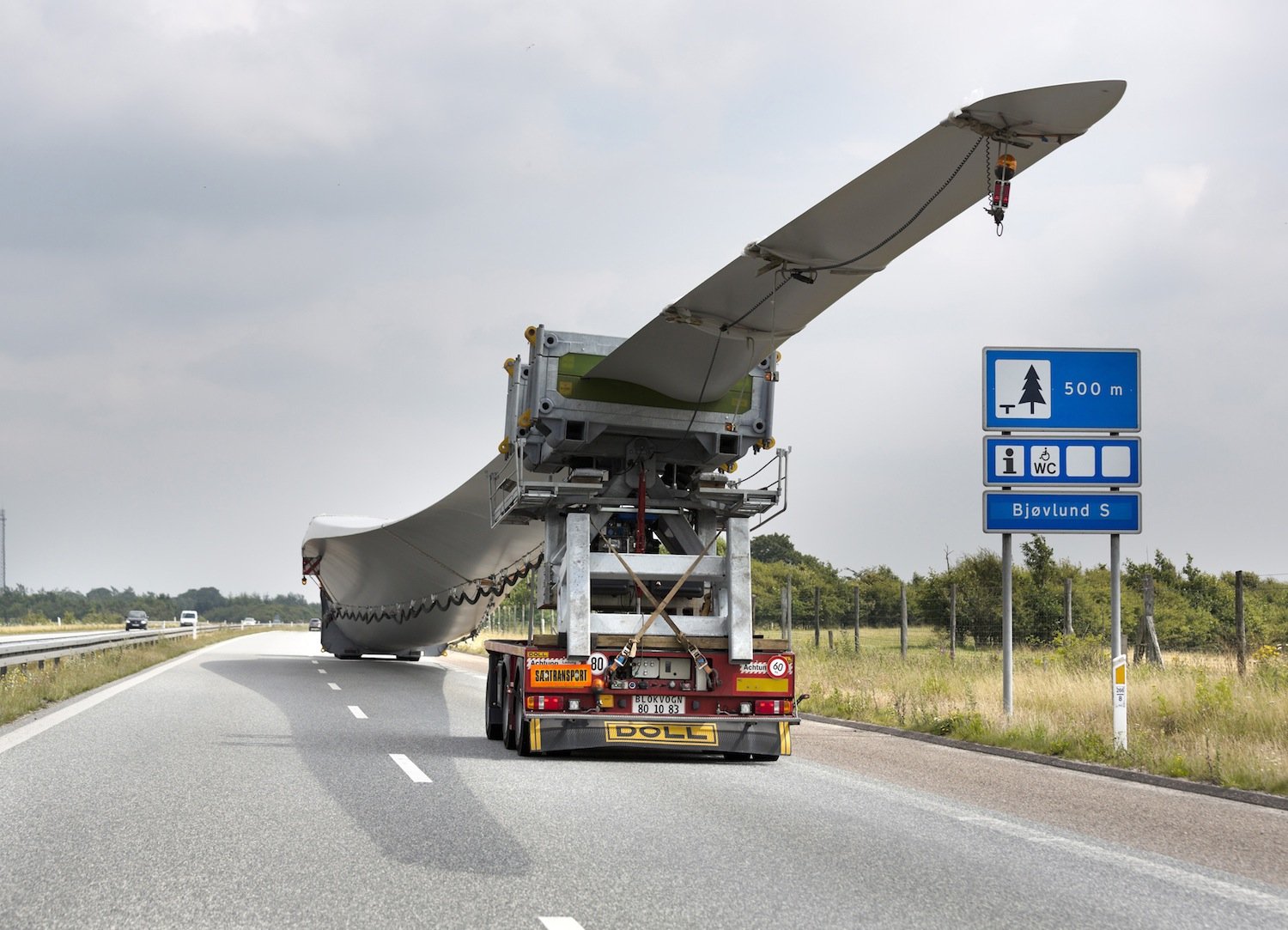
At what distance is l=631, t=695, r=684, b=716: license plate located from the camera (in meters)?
11.3

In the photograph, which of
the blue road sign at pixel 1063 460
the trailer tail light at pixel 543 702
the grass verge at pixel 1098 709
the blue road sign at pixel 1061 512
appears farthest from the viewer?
the blue road sign at pixel 1063 460

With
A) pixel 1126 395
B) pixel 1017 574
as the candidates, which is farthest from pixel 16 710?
pixel 1017 574

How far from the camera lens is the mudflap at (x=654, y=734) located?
36.8 feet

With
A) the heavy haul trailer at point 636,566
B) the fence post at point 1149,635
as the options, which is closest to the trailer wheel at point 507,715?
the heavy haul trailer at point 636,566

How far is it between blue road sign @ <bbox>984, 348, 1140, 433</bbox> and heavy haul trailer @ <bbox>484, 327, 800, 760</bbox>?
12.5ft

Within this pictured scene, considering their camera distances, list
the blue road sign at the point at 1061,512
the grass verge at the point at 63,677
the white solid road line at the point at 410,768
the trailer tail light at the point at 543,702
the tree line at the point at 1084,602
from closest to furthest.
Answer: the white solid road line at the point at 410,768
the trailer tail light at the point at 543,702
the blue road sign at the point at 1061,512
the grass verge at the point at 63,677
the tree line at the point at 1084,602

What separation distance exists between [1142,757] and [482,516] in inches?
536

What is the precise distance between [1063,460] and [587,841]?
9.26 meters

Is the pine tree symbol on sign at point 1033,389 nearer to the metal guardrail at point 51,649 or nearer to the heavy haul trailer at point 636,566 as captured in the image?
the heavy haul trailer at point 636,566

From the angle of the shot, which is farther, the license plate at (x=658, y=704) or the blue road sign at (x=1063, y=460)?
the blue road sign at (x=1063, y=460)

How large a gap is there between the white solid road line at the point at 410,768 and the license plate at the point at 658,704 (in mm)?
1945

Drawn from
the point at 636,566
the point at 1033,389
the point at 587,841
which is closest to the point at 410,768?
the point at 636,566

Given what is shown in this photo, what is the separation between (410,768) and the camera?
10.5 m

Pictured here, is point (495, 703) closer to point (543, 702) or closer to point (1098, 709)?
point (543, 702)
